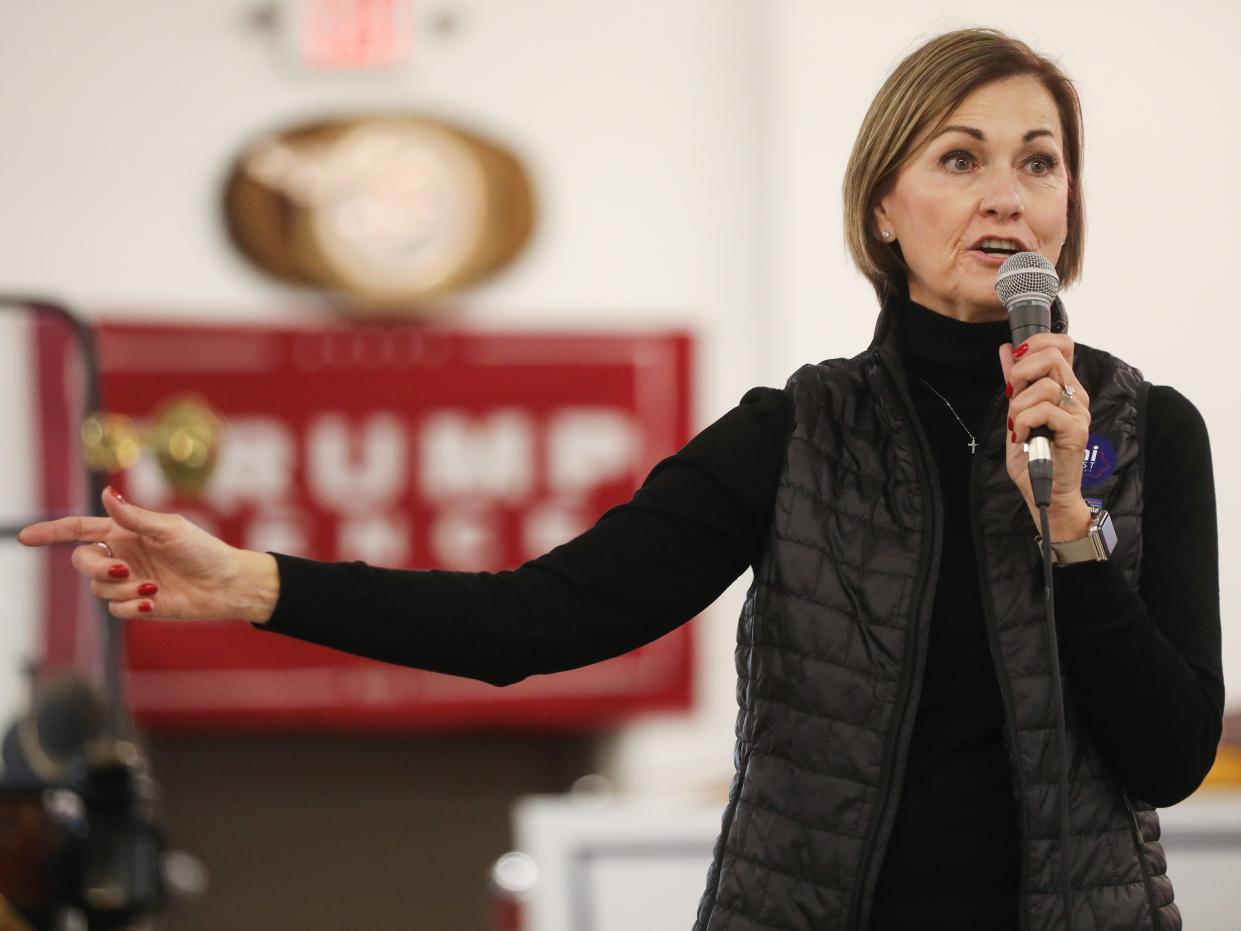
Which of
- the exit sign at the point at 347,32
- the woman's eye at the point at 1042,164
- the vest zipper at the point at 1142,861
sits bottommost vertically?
the vest zipper at the point at 1142,861

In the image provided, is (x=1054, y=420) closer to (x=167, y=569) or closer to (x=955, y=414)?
(x=955, y=414)

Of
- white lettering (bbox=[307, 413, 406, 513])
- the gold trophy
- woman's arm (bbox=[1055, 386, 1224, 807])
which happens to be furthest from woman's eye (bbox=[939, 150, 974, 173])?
white lettering (bbox=[307, 413, 406, 513])

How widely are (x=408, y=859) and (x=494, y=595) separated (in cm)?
264

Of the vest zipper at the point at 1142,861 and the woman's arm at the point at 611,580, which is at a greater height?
the woman's arm at the point at 611,580

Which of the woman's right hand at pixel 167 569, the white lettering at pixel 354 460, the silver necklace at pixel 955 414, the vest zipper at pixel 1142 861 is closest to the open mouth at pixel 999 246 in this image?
the silver necklace at pixel 955 414

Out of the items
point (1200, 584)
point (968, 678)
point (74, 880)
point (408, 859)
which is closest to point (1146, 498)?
point (1200, 584)

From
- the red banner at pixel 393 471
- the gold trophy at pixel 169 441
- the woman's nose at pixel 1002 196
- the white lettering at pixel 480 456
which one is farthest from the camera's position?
the white lettering at pixel 480 456

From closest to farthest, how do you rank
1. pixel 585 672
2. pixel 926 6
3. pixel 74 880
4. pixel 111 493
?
pixel 111 493, pixel 74 880, pixel 926 6, pixel 585 672

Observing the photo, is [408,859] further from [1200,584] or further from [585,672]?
[1200,584]

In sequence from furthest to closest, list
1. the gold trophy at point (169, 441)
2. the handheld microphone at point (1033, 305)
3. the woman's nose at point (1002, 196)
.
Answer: the gold trophy at point (169, 441) < the woman's nose at point (1002, 196) < the handheld microphone at point (1033, 305)

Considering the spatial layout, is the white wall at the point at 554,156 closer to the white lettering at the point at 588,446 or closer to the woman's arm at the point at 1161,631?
the white lettering at the point at 588,446

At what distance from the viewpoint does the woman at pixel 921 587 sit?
942 mm

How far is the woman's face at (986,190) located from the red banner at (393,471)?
2.41 meters

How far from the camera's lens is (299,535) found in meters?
3.45
